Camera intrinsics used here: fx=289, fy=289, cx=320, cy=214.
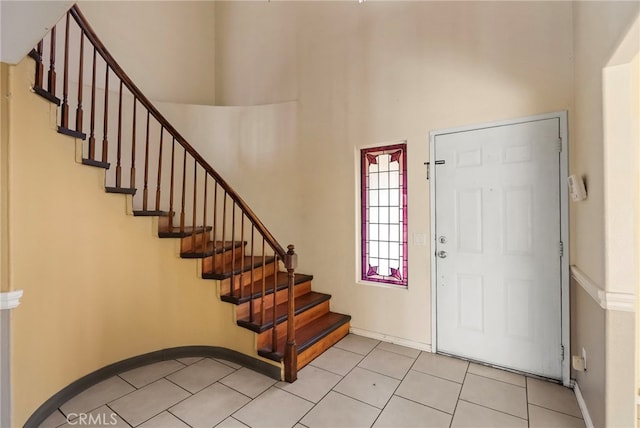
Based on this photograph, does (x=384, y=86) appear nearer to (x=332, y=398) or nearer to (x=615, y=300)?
(x=615, y=300)

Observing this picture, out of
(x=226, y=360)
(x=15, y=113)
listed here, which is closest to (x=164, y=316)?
(x=226, y=360)

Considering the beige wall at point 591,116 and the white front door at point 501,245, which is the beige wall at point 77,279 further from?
the beige wall at point 591,116

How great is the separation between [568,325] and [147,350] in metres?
3.55

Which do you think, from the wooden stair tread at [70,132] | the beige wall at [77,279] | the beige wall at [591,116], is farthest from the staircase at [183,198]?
the beige wall at [591,116]

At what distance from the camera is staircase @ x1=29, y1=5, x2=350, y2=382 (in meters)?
2.38

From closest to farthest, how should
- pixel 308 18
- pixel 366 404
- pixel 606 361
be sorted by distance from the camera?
pixel 606 361, pixel 366 404, pixel 308 18

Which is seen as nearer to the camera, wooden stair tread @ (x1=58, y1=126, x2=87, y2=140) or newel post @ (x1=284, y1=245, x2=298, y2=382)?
wooden stair tread @ (x1=58, y1=126, x2=87, y2=140)

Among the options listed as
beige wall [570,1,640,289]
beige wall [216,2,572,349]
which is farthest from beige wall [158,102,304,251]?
beige wall [570,1,640,289]

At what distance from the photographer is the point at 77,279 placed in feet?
7.16

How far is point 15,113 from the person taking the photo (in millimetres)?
1739

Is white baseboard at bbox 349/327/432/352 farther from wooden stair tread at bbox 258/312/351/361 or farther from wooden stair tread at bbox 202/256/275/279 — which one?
wooden stair tread at bbox 202/256/275/279

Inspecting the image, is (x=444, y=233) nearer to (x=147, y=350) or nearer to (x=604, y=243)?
(x=604, y=243)
